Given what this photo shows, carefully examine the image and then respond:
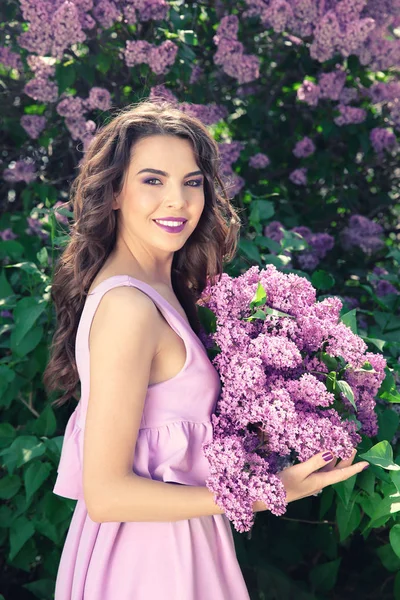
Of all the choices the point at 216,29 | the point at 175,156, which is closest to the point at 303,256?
the point at 216,29

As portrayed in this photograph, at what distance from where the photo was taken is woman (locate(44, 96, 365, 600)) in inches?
56.1

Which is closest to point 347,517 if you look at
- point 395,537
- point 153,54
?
point 395,537

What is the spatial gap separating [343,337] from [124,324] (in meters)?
0.43

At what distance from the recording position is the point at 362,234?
3.31 meters

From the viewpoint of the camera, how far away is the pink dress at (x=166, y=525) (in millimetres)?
1523

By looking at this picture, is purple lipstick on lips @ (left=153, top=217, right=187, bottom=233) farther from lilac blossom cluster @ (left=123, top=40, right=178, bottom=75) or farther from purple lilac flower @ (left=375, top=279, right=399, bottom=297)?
lilac blossom cluster @ (left=123, top=40, right=178, bottom=75)

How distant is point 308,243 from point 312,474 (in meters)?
1.64

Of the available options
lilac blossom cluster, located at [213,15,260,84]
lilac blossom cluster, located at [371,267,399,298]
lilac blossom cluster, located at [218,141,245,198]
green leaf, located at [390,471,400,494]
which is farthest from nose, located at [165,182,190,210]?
lilac blossom cluster, located at [213,15,260,84]

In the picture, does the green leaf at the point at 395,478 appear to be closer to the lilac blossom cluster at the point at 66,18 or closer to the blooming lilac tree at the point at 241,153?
the blooming lilac tree at the point at 241,153

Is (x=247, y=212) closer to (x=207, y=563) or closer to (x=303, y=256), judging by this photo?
(x=303, y=256)

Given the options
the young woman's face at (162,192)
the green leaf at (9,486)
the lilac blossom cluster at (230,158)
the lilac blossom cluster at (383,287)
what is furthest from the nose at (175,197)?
the lilac blossom cluster at (230,158)

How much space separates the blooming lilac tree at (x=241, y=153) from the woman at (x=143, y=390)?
1.65ft

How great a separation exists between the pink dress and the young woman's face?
0.42ft

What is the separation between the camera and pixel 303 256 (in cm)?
296
